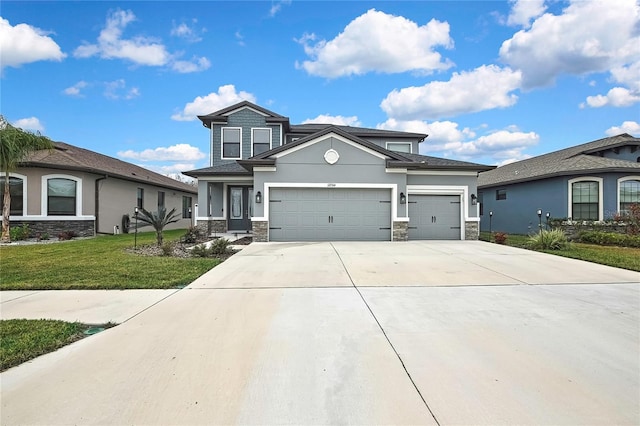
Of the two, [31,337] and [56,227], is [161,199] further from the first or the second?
[31,337]

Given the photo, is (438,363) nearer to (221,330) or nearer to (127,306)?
(221,330)

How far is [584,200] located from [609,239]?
3.52m

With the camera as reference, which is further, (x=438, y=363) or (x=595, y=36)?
(x=595, y=36)

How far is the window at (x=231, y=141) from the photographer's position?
57.0ft

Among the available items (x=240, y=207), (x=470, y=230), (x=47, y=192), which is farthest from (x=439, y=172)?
(x=47, y=192)

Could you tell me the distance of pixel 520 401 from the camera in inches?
97.9

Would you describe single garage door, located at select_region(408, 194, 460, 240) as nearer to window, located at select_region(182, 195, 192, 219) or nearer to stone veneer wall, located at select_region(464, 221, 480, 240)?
stone veneer wall, located at select_region(464, 221, 480, 240)

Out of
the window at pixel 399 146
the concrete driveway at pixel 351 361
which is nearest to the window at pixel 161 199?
the window at pixel 399 146

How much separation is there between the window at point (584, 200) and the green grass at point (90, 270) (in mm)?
16927

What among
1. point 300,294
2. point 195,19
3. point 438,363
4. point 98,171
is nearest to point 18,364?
point 300,294

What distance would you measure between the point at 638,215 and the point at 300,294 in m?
15.3

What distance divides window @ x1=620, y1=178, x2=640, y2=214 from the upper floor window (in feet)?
3.16

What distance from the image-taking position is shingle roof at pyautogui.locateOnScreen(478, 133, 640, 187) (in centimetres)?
1509

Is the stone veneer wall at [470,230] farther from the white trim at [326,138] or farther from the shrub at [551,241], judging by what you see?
the white trim at [326,138]
